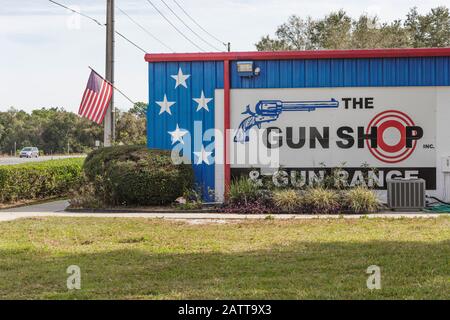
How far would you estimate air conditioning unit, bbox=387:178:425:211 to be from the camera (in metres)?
15.7

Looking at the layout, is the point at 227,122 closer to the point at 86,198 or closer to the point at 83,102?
the point at 86,198

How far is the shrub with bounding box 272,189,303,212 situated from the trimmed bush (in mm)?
2521

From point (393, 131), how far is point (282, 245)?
7853mm

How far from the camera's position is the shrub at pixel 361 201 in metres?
15.2

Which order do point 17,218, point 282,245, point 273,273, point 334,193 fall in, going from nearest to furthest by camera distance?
point 273,273, point 282,245, point 17,218, point 334,193

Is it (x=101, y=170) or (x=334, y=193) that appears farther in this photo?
(x=101, y=170)

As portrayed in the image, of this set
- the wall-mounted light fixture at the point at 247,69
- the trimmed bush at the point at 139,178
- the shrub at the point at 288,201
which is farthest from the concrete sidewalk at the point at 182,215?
the wall-mounted light fixture at the point at 247,69

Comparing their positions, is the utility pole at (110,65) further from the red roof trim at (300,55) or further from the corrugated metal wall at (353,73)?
the corrugated metal wall at (353,73)

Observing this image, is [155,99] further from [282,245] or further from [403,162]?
[282,245]

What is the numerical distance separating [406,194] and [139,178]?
258 inches

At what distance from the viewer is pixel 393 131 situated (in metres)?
17.0

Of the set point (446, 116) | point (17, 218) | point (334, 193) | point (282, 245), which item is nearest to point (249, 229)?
point (282, 245)
